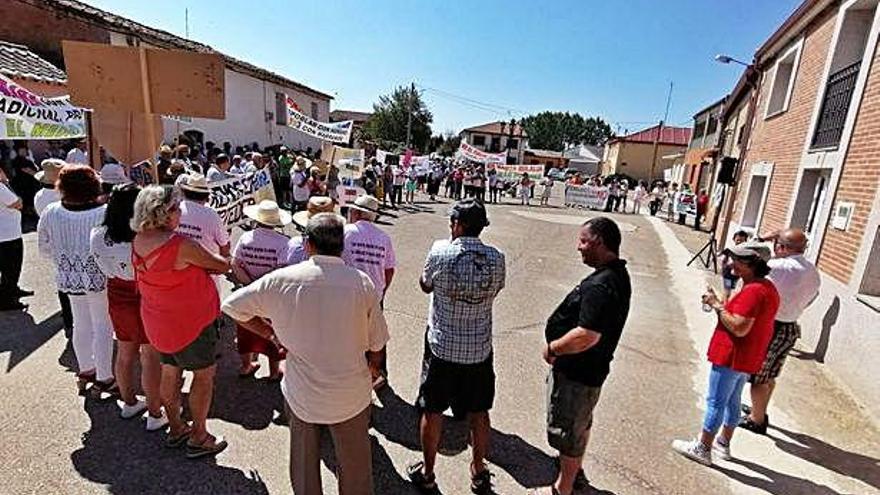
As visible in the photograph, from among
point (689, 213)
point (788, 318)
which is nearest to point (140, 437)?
point (788, 318)

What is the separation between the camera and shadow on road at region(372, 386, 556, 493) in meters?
3.08

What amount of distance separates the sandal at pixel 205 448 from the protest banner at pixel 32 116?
15.8 feet

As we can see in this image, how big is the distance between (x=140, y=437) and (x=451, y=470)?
6.89ft

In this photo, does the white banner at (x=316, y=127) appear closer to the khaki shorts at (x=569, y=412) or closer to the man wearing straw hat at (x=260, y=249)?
the man wearing straw hat at (x=260, y=249)

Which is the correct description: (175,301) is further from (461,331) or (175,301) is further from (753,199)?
(753,199)

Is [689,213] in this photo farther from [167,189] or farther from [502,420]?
[167,189]

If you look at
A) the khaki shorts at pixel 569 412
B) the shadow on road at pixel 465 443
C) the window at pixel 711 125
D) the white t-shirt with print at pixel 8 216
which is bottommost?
the shadow on road at pixel 465 443

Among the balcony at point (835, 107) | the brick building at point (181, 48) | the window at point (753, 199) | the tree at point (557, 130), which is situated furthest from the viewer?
the tree at point (557, 130)

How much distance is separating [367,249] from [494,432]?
1699 mm

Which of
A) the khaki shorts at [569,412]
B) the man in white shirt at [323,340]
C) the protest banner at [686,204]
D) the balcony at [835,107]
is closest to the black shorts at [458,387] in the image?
the khaki shorts at [569,412]

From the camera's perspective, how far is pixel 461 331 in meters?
2.65

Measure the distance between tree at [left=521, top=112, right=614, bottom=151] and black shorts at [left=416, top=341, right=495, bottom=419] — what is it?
87381 mm

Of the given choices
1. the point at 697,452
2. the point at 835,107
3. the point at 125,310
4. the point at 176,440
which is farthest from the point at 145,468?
the point at 835,107

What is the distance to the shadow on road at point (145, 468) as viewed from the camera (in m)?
2.71
